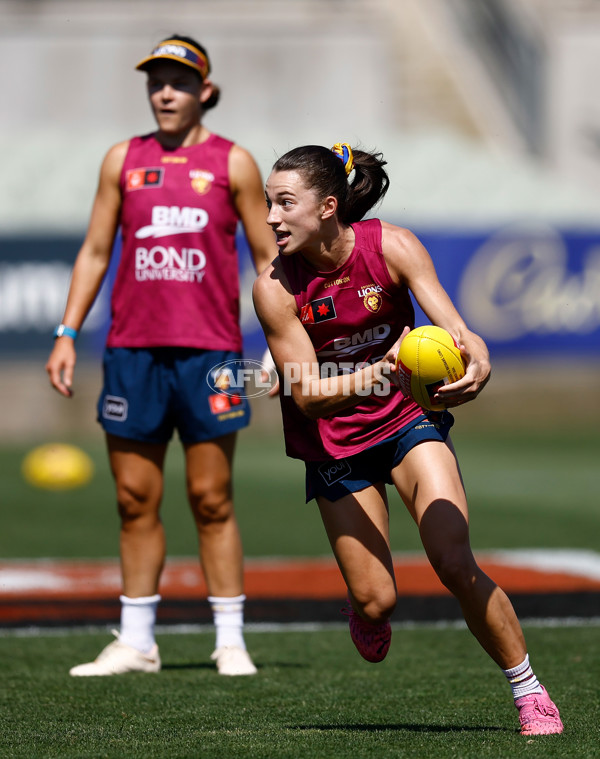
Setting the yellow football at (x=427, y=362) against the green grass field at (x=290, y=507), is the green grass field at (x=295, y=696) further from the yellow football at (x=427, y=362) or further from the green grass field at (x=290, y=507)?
the yellow football at (x=427, y=362)

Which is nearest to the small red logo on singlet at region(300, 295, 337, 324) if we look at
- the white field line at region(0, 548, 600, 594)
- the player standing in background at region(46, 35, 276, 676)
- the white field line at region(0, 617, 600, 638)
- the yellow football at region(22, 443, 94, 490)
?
the player standing in background at region(46, 35, 276, 676)

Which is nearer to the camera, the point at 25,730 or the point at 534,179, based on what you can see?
the point at 25,730

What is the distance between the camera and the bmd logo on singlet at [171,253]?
595cm

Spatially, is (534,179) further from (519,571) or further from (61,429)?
(519,571)

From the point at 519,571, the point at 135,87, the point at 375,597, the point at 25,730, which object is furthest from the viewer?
the point at 135,87

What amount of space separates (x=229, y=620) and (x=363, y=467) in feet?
4.38

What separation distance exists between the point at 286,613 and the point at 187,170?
265 cm

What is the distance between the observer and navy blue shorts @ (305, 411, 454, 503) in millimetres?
4934

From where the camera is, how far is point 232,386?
6.05 meters

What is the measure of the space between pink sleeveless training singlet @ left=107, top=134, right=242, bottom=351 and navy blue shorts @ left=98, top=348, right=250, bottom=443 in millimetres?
72

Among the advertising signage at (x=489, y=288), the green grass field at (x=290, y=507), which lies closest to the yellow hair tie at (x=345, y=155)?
the green grass field at (x=290, y=507)

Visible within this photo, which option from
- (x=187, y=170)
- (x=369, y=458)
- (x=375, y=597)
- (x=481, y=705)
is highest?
(x=187, y=170)

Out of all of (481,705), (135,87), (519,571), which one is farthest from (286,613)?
(135,87)

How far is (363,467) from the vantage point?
507 cm
